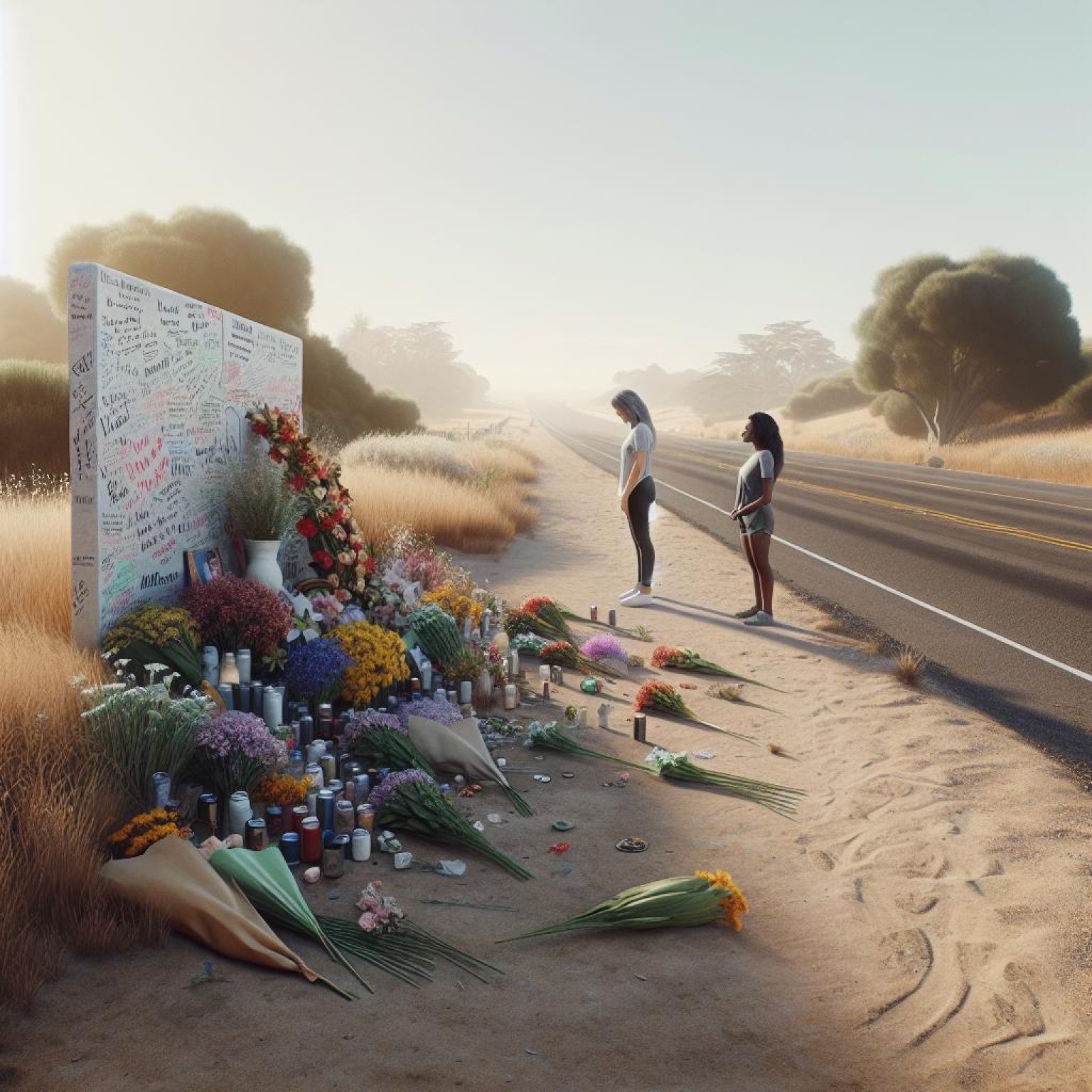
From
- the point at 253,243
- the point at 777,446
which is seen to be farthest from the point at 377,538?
the point at 253,243

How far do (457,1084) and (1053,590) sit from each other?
10.6 m

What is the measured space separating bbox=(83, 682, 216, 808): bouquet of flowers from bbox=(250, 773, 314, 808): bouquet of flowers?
15.6 inches

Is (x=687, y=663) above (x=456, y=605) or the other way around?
the other way around

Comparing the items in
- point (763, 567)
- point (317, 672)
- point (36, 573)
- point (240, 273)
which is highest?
point (240, 273)

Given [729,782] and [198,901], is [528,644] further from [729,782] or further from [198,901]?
[198,901]

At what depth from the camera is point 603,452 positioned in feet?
142

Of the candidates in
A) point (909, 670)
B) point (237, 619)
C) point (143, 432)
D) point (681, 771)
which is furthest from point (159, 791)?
point (909, 670)

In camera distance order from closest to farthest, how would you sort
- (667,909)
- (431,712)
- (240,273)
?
1. (667,909)
2. (431,712)
3. (240,273)

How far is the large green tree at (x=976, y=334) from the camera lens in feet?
135

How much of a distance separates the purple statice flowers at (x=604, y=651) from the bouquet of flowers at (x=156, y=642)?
3.50m

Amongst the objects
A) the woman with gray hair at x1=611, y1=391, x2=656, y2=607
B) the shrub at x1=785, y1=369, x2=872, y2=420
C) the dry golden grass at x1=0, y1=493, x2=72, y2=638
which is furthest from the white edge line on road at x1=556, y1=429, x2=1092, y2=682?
the shrub at x1=785, y1=369, x2=872, y2=420

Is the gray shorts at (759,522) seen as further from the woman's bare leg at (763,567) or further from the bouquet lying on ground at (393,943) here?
the bouquet lying on ground at (393,943)

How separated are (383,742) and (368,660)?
0.97 metres

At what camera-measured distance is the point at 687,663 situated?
7828mm
